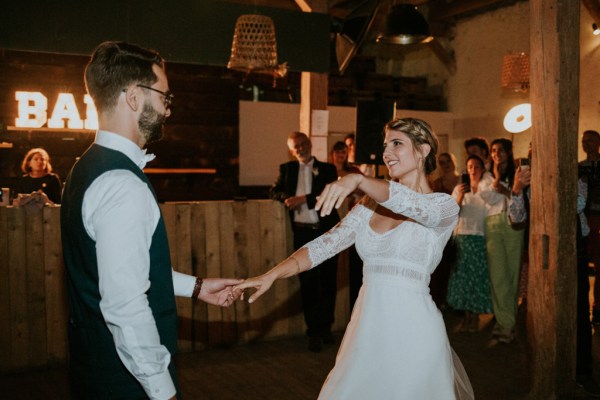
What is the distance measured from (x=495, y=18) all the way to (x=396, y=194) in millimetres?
9747

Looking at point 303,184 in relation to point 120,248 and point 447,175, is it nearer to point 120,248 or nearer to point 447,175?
point 447,175

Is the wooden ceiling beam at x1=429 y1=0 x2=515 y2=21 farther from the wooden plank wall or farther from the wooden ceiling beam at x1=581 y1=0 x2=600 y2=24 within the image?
the wooden plank wall

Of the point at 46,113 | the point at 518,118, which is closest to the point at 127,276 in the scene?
the point at 518,118

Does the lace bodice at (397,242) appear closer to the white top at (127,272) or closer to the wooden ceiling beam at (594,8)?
the white top at (127,272)

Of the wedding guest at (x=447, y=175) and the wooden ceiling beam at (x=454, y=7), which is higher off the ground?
the wooden ceiling beam at (x=454, y=7)

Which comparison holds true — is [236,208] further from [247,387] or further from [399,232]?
[399,232]

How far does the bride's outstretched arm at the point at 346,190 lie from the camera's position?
1800 millimetres

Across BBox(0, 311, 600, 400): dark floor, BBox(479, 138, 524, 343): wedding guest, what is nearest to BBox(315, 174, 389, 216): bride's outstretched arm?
BBox(0, 311, 600, 400): dark floor

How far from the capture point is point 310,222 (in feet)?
17.1

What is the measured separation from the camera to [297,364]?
4.76 meters

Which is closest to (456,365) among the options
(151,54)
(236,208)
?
(151,54)

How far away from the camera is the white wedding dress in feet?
7.88

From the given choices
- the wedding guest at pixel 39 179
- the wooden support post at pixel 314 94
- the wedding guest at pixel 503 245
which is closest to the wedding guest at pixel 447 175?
the wedding guest at pixel 503 245

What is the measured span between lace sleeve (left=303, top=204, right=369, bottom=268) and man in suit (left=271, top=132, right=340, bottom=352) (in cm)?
239
